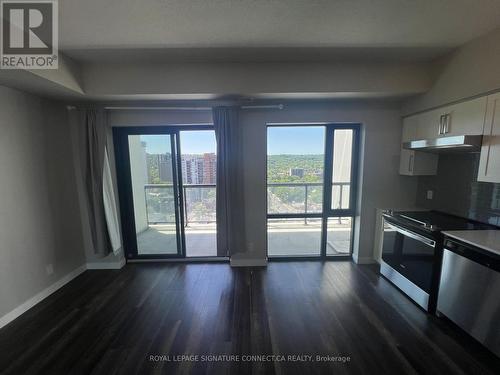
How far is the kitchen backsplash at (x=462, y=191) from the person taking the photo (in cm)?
215

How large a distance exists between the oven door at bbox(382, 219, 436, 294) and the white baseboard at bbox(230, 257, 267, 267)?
1.69 meters

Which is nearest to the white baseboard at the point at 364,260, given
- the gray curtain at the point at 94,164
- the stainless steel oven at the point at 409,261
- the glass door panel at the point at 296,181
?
the stainless steel oven at the point at 409,261

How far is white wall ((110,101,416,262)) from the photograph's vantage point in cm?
285

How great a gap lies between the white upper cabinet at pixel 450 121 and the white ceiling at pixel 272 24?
610mm

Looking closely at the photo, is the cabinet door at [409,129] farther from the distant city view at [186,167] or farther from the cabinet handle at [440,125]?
the distant city view at [186,167]

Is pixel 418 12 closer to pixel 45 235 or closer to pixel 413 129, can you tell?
pixel 413 129

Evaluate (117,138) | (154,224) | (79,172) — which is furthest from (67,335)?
Answer: (117,138)

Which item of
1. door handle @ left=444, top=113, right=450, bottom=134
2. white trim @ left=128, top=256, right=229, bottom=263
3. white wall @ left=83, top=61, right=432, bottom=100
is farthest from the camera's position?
white trim @ left=128, top=256, right=229, bottom=263

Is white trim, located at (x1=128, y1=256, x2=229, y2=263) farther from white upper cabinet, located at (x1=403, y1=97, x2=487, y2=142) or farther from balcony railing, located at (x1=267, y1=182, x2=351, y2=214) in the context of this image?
white upper cabinet, located at (x1=403, y1=97, x2=487, y2=142)

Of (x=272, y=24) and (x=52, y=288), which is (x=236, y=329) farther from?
(x=272, y=24)

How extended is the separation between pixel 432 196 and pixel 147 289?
4.00 m

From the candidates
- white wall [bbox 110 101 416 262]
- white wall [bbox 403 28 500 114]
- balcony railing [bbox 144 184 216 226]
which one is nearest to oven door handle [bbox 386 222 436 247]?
white wall [bbox 110 101 416 262]

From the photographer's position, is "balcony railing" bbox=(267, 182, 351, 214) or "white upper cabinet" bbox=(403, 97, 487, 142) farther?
"balcony railing" bbox=(267, 182, 351, 214)

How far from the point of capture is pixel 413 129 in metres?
2.70
